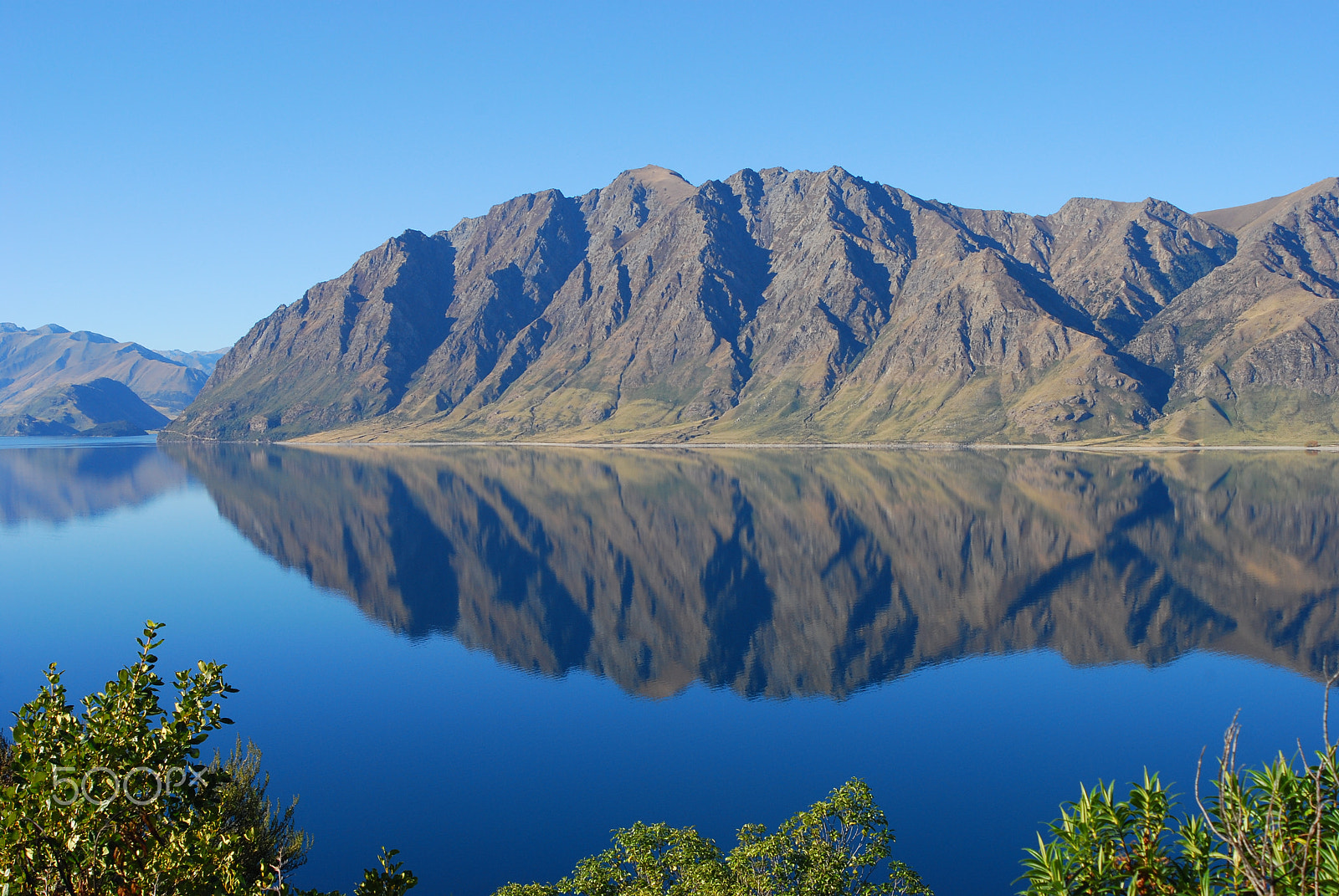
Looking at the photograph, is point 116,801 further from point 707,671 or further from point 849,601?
point 849,601

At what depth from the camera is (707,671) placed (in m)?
113

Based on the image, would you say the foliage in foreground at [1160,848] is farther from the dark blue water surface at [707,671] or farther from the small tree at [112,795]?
the dark blue water surface at [707,671]

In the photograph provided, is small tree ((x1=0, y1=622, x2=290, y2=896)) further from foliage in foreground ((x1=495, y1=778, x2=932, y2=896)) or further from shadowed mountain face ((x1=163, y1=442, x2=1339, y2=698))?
shadowed mountain face ((x1=163, y1=442, x2=1339, y2=698))

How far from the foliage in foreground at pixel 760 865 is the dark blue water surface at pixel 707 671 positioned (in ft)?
51.0

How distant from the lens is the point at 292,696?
101125mm

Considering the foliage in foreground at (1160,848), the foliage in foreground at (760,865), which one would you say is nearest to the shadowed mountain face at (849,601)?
the foliage in foreground at (760,865)

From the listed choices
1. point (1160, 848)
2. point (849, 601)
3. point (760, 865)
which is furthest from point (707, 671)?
point (1160, 848)

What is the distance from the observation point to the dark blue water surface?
231ft

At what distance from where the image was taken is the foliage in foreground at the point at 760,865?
4238 cm

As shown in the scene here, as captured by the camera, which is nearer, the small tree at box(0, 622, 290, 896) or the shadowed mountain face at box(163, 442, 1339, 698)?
the small tree at box(0, 622, 290, 896)

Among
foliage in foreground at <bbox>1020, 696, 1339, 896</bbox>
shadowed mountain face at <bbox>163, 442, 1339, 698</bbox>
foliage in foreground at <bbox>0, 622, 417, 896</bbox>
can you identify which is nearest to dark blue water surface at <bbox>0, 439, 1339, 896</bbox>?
shadowed mountain face at <bbox>163, 442, 1339, 698</bbox>

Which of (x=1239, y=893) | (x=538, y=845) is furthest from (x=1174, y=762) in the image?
(x=1239, y=893)

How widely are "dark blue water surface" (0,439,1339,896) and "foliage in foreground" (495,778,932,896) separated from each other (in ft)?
51.0

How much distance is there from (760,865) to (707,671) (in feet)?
228
